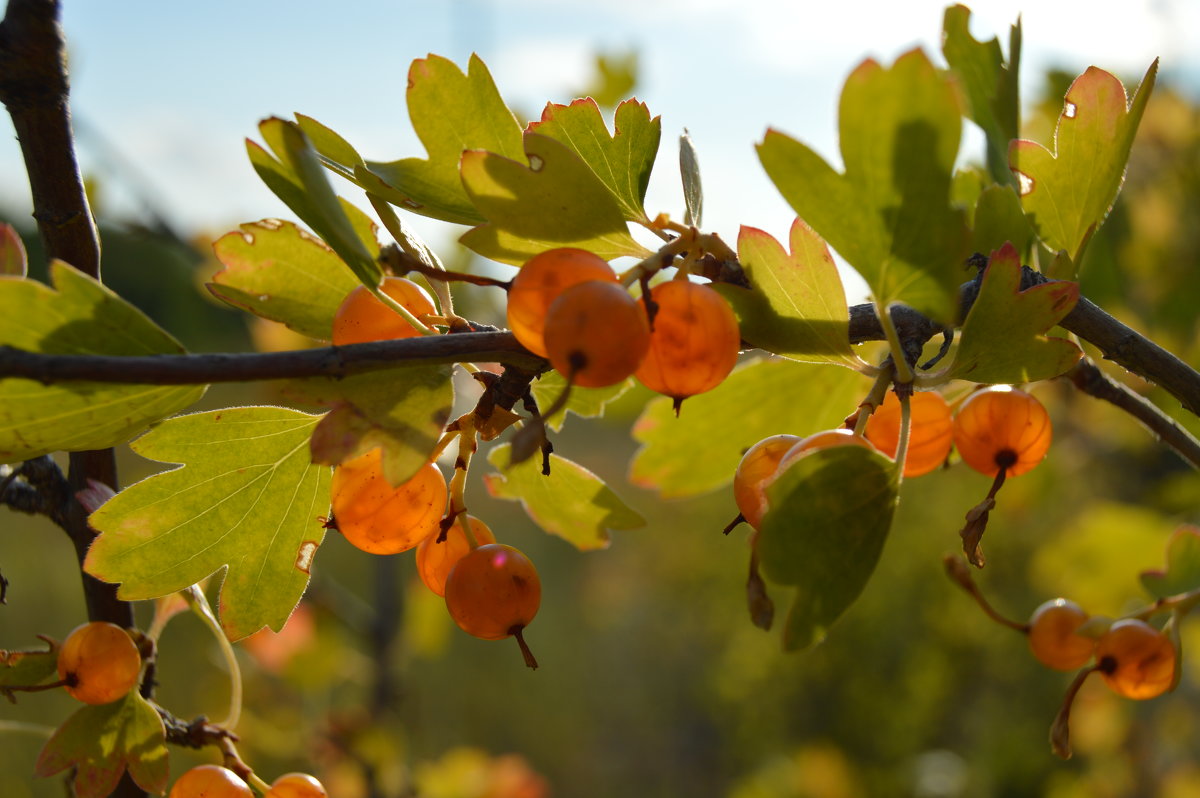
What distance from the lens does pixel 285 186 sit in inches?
15.8

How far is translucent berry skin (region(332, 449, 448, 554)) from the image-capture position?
0.41 m

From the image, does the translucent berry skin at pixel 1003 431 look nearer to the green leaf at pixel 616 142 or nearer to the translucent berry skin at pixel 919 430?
the translucent berry skin at pixel 919 430

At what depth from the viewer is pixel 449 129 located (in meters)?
0.46

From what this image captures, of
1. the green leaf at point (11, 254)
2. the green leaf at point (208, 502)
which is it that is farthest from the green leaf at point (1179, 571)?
the green leaf at point (11, 254)

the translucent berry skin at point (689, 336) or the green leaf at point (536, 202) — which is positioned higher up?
the green leaf at point (536, 202)

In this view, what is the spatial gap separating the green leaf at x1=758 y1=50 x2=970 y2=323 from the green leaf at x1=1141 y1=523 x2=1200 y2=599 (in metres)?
0.34

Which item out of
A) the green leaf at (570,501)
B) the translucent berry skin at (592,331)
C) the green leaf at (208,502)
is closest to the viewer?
the translucent berry skin at (592,331)

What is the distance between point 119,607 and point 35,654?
0.05 m

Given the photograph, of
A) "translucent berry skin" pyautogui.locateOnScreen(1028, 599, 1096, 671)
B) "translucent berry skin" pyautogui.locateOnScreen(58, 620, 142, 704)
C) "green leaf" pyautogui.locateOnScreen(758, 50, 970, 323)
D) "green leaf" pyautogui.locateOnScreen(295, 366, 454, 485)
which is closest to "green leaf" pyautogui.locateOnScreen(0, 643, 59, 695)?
"translucent berry skin" pyautogui.locateOnScreen(58, 620, 142, 704)

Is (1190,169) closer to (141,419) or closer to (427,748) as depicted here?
(141,419)

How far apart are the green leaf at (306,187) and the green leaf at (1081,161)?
38 centimetres

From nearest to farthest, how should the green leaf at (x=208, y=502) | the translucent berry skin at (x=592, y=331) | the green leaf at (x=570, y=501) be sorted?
1. the translucent berry skin at (x=592, y=331)
2. the green leaf at (x=208, y=502)
3. the green leaf at (x=570, y=501)

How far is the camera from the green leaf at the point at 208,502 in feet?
1.44

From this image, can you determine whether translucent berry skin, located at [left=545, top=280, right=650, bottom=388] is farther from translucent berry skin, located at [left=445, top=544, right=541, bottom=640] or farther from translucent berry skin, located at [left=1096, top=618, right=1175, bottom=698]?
translucent berry skin, located at [left=1096, top=618, right=1175, bottom=698]
